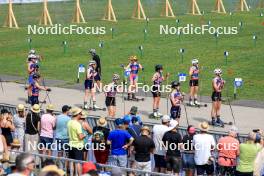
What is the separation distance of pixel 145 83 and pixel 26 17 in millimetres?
22921

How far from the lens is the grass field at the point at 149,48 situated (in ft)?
107

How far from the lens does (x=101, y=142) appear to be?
16969 mm

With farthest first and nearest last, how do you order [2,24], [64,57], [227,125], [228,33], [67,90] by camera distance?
[2,24] → [228,33] → [64,57] → [67,90] → [227,125]

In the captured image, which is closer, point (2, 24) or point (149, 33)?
point (149, 33)

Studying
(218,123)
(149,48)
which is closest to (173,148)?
(218,123)

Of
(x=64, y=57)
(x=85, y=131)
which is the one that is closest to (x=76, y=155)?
(x=85, y=131)

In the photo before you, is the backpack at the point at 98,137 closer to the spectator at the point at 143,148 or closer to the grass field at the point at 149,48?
the spectator at the point at 143,148

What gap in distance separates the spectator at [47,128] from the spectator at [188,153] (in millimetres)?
3350

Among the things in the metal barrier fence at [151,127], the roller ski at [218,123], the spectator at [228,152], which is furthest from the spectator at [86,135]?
the roller ski at [218,123]

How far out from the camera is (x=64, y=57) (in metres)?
36.7

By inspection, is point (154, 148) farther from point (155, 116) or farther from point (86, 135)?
point (155, 116)

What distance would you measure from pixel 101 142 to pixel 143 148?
1001 millimetres

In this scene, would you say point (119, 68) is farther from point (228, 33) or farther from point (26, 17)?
point (26, 17)

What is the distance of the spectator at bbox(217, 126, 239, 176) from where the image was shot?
16516 millimetres
